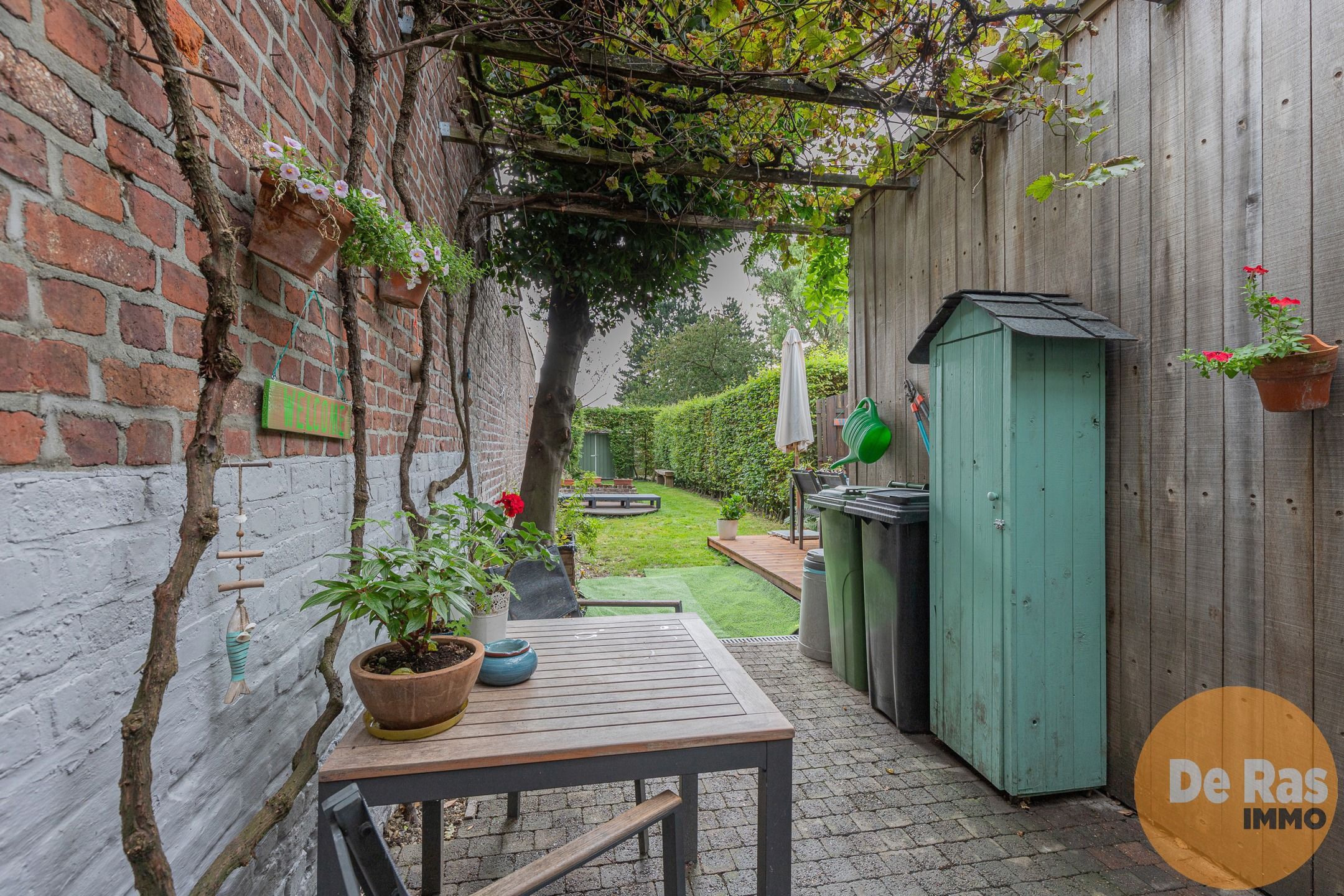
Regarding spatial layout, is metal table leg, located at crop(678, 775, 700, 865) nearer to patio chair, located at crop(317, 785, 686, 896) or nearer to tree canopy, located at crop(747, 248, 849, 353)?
patio chair, located at crop(317, 785, 686, 896)

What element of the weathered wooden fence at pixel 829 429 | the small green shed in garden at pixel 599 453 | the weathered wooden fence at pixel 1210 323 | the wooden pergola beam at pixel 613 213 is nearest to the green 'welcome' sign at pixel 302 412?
the wooden pergola beam at pixel 613 213

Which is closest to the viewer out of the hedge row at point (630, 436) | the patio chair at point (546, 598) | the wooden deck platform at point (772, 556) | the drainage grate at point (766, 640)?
the patio chair at point (546, 598)

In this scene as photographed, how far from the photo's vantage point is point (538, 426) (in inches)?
184

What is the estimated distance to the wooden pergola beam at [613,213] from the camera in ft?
11.8

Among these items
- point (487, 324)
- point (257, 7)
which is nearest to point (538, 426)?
point (487, 324)

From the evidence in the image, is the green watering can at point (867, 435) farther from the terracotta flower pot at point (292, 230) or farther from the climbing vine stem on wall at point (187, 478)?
the climbing vine stem on wall at point (187, 478)

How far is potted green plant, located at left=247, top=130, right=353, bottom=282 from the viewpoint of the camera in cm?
125

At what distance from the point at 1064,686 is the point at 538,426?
142 inches

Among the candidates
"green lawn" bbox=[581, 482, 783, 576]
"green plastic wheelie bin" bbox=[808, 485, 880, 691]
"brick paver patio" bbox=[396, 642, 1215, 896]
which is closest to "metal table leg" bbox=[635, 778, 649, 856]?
"brick paver patio" bbox=[396, 642, 1215, 896]

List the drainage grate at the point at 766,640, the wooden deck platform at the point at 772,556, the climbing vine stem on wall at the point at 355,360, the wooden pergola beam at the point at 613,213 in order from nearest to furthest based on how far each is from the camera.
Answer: the climbing vine stem on wall at the point at 355,360
the wooden pergola beam at the point at 613,213
the drainage grate at the point at 766,640
the wooden deck platform at the point at 772,556

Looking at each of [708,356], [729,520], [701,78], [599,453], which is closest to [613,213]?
[701,78]

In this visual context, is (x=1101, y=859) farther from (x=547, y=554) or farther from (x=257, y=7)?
(x=257, y=7)

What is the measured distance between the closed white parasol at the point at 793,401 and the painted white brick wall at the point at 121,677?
5.64 meters

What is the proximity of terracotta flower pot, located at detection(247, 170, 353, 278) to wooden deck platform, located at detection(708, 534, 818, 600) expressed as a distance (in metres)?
4.20
